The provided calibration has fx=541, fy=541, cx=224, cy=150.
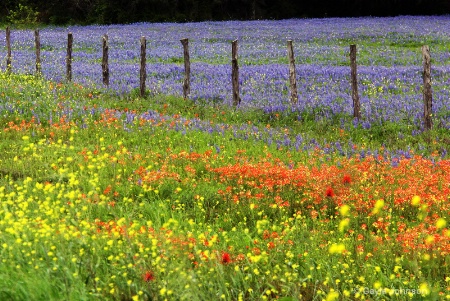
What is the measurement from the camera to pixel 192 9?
2247 inches

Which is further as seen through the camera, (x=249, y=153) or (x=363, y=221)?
(x=249, y=153)

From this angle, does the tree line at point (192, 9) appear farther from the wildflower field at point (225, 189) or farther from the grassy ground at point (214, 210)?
the grassy ground at point (214, 210)

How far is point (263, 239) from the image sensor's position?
20.0 feet

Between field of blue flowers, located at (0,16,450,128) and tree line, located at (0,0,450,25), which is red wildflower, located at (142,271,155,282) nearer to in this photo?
field of blue flowers, located at (0,16,450,128)

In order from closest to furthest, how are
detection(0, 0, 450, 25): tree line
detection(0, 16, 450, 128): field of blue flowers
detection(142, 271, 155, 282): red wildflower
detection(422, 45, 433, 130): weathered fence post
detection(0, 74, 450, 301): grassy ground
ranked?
detection(142, 271, 155, 282): red wildflower, detection(0, 74, 450, 301): grassy ground, detection(422, 45, 433, 130): weathered fence post, detection(0, 16, 450, 128): field of blue flowers, detection(0, 0, 450, 25): tree line

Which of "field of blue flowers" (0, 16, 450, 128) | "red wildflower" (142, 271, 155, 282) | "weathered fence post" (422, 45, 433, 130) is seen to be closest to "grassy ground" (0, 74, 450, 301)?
"red wildflower" (142, 271, 155, 282)

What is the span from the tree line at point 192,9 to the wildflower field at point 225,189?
32533mm

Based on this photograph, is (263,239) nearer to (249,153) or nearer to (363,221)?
(363,221)

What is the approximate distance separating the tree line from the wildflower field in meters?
32.5

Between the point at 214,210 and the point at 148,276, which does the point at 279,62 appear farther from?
the point at 148,276

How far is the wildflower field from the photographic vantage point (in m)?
4.79

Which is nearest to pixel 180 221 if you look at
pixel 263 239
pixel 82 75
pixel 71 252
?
pixel 263 239

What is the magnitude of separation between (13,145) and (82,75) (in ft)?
41.6

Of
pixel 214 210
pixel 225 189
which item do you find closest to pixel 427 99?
pixel 225 189
